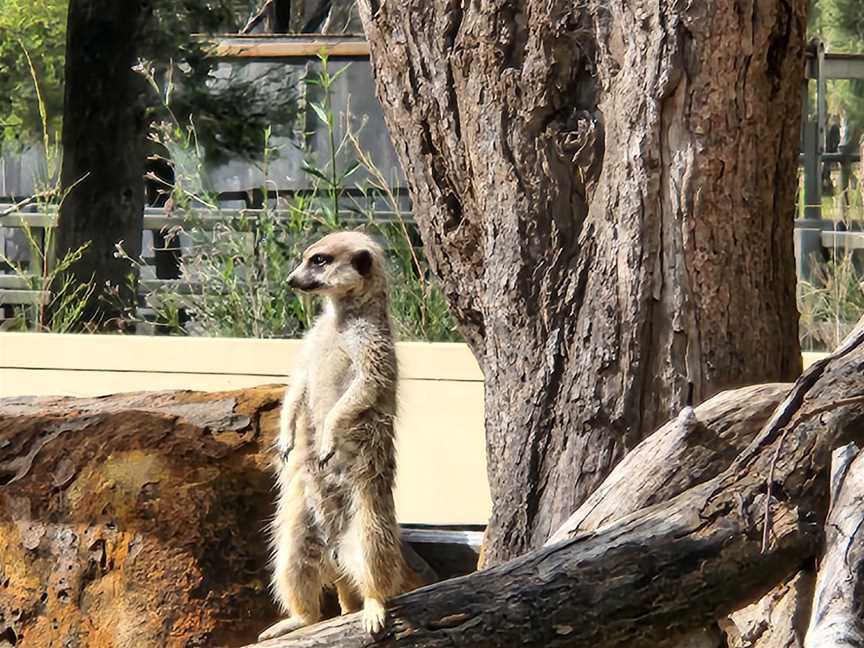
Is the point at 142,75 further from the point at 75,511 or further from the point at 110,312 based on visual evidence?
the point at 75,511

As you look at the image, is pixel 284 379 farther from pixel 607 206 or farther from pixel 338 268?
pixel 607 206

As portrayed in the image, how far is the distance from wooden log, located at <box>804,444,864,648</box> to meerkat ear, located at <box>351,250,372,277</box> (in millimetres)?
1210

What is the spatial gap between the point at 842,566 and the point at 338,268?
1391mm

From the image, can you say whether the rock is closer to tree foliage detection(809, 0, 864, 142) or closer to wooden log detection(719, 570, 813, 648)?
wooden log detection(719, 570, 813, 648)

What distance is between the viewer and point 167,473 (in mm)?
4348

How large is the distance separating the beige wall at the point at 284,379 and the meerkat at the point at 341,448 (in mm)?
1639

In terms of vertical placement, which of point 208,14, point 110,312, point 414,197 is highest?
point 208,14

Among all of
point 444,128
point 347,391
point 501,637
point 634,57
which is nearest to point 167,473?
point 347,391

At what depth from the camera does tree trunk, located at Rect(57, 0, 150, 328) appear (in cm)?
651

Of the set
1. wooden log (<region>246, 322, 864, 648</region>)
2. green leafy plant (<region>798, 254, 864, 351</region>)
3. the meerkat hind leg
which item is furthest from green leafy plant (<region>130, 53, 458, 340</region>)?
wooden log (<region>246, 322, 864, 648</region>)

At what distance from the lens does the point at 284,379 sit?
19.0ft

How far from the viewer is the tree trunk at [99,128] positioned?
651cm

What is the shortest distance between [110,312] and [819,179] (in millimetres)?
3101

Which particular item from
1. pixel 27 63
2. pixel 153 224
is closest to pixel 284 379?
pixel 153 224
